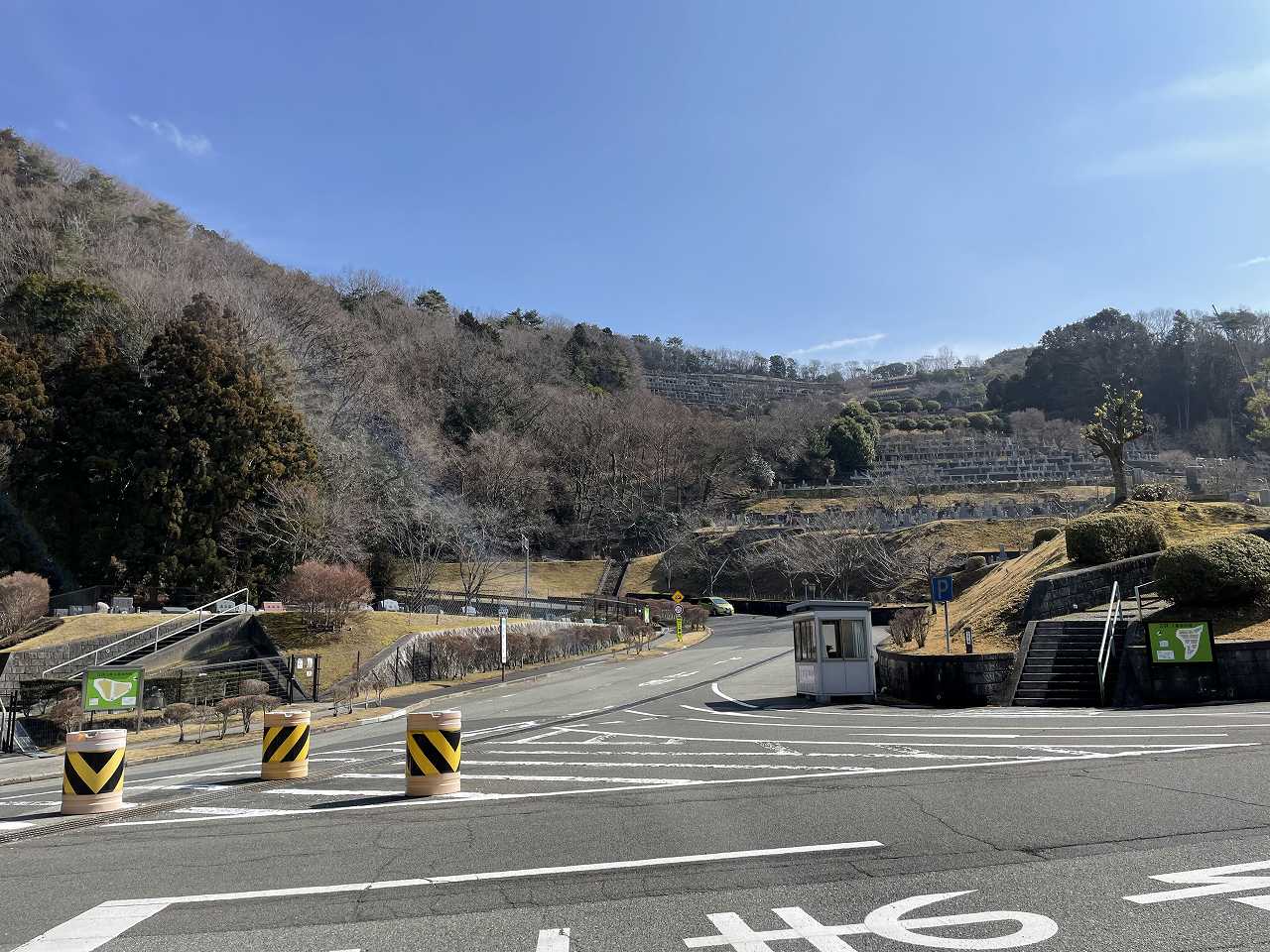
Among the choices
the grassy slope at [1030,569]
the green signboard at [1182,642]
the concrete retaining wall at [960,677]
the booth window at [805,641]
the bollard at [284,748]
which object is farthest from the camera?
the grassy slope at [1030,569]

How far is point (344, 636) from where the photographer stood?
109 ft

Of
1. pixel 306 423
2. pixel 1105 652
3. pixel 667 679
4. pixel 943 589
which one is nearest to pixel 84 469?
pixel 306 423

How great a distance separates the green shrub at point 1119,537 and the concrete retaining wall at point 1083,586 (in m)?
0.85

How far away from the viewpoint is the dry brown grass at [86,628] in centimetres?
2975

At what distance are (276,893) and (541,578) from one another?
62819mm

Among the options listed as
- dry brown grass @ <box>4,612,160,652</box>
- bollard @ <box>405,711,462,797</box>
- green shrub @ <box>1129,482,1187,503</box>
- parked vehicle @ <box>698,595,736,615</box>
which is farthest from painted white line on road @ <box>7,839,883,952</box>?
parked vehicle @ <box>698,595,736,615</box>

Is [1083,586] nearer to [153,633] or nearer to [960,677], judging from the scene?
[960,677]

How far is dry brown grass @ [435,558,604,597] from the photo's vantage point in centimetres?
6322

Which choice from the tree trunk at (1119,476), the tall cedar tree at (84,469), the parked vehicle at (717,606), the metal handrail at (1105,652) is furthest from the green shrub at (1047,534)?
the tall cedar tree at (84,469)

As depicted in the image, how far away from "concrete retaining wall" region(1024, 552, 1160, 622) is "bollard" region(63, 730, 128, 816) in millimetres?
21619

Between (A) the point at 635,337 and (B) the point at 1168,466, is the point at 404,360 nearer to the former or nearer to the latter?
(B) the point at 1168,466

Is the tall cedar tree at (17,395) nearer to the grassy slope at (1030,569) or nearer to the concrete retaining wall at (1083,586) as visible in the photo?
the grassy slope at (1030,569)

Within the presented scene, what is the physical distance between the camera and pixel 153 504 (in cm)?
4144

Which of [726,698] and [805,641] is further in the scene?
[726,698]
